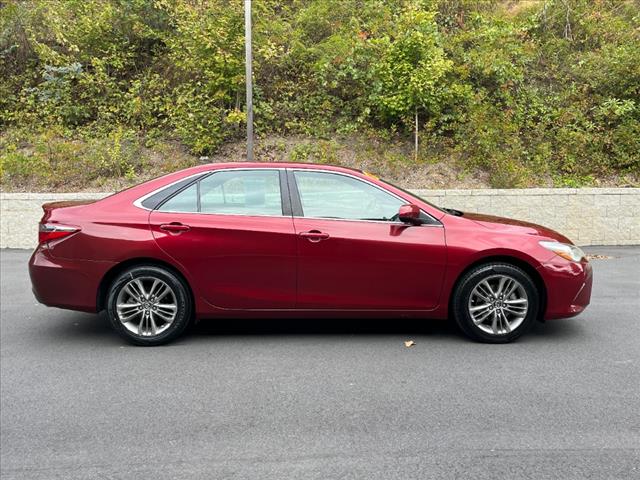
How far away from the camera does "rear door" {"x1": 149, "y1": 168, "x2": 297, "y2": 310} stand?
5.38m

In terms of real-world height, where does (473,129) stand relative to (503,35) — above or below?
below

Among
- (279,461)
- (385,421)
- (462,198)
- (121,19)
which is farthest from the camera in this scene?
(121,19)

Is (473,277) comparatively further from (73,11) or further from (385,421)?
(73,11)

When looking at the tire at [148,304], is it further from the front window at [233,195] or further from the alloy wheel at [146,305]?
the front window at [233,195]

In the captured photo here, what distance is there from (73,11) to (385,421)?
46.9 ft

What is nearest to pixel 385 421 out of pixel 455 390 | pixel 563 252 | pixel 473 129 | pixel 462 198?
pixel 455 390

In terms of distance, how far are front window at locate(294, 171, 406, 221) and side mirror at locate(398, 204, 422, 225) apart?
12 cm

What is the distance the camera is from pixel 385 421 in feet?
12.9

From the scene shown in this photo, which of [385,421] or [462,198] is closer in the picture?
[385,421]

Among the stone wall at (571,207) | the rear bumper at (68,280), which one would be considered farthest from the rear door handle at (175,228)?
the stone wall at (571,207)

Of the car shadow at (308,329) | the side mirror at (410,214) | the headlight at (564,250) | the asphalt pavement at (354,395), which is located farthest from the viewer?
the car shadow at (308,329)

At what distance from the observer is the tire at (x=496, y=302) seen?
17.8 feet

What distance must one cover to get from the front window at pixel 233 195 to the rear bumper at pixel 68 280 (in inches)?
31.9

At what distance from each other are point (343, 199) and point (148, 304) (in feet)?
6.37
